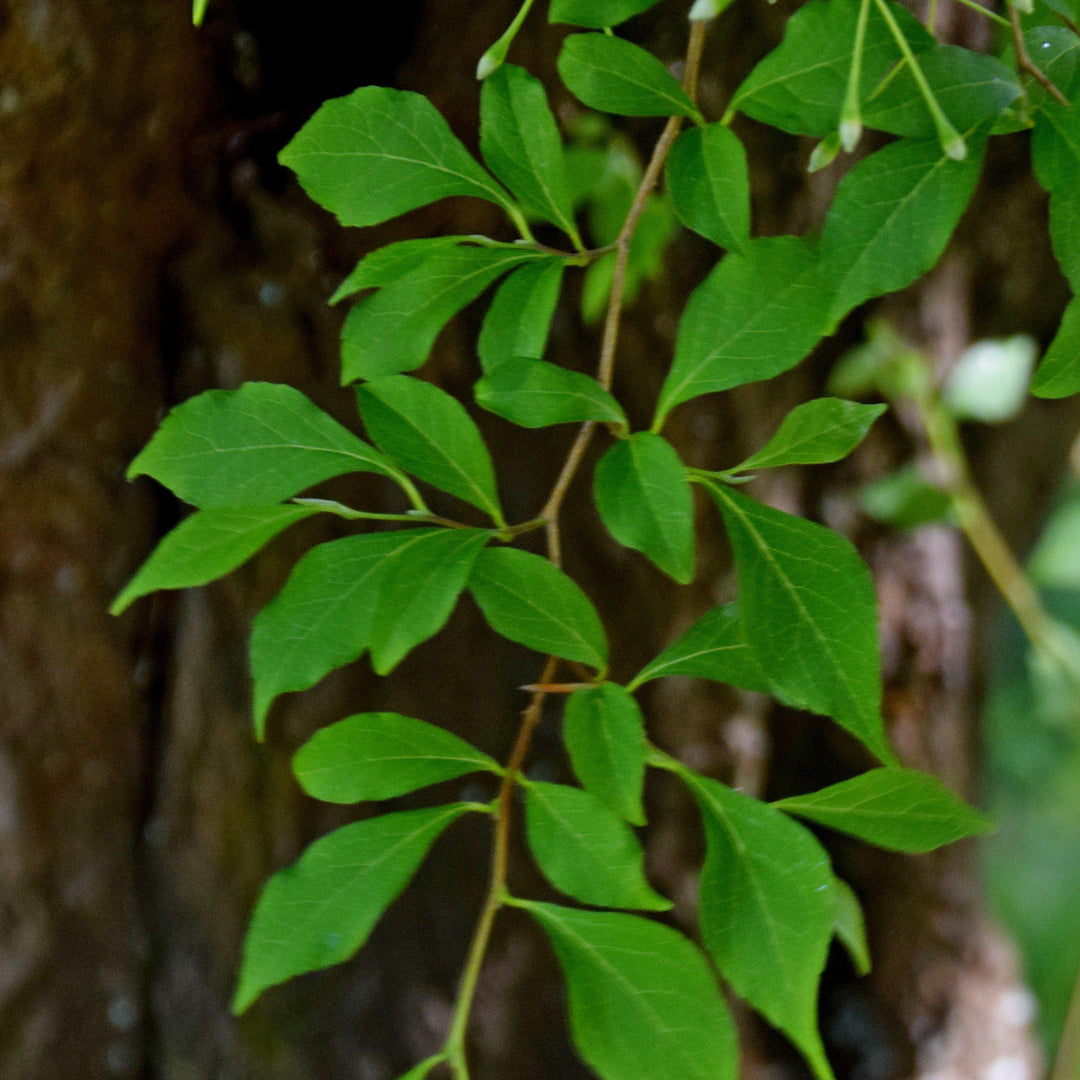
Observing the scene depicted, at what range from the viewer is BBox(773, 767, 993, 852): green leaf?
0.97ft

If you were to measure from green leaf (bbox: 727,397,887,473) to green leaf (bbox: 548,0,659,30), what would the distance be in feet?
0.40

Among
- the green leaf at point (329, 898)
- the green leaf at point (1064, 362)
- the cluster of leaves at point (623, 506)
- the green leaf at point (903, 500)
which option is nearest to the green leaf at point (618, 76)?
the cluster of leaves at point (623, 506)

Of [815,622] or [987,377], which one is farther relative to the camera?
[987,377]

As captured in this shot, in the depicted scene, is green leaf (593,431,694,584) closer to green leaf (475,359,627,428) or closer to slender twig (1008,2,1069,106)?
green leaf (475,359,627,428)

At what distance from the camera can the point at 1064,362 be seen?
27 centimetres

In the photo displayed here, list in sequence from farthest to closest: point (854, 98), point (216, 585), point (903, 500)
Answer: point (903, 500)
point (216, 585)
point (854, 98)

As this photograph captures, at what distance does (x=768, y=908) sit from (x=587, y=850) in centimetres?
5

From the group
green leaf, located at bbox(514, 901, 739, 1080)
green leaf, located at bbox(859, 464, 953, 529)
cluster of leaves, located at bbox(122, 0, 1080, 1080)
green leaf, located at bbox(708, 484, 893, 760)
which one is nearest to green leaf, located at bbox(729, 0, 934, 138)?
cluster of leaves, located at bbox(122, 0, 1080, 1080)

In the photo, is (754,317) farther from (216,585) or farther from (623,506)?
(216,585)

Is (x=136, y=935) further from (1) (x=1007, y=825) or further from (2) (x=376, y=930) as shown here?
(1) (x=1007, y=825)

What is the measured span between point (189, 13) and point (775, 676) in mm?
447

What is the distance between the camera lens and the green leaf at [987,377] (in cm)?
83

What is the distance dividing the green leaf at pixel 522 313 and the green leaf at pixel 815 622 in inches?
4.1

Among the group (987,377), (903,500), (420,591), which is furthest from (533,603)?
(987,377)
